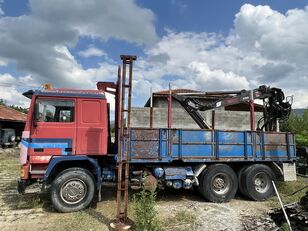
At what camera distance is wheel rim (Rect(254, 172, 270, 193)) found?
7.87m

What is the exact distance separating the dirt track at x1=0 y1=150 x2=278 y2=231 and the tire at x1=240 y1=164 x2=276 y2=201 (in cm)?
30

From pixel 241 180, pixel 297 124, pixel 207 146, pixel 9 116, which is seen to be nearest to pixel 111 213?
pixel 207 146

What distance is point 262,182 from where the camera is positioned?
26.1 feet

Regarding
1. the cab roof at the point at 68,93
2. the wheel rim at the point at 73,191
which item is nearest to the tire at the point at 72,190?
the wheel rim at the point at 73,191

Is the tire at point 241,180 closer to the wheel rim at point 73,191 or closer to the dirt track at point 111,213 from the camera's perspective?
the dirt track at point 111,213

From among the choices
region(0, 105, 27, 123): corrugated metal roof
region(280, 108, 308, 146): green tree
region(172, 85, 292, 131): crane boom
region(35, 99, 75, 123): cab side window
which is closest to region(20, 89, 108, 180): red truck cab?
region(35, 99, 75, 123): cab side window

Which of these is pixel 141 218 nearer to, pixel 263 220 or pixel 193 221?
pixel 193 221

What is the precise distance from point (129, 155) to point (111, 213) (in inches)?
55.0

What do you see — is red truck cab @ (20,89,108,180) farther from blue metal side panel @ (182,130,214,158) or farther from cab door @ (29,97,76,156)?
blue metal side panel @ (182,130,214,158)

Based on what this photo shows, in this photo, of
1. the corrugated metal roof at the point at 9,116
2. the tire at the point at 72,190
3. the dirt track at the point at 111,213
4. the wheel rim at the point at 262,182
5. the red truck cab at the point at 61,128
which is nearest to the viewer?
the dirt track at the point at 111,213

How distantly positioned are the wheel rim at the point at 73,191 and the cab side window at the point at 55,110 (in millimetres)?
1489

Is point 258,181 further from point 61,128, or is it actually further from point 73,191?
point 61,128

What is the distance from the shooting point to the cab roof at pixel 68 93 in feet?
21.7

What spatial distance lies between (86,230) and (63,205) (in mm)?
1281
